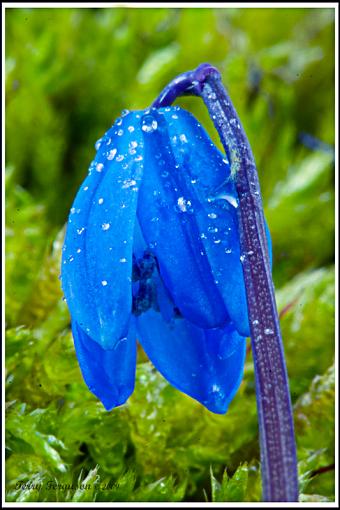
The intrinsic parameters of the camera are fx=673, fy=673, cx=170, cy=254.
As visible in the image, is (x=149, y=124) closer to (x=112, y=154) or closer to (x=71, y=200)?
(x=112, y=154)

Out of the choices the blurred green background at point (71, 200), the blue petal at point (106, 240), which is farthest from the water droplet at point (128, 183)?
the blurred green background at point (71, 200)

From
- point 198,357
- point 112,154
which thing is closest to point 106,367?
point 198,357

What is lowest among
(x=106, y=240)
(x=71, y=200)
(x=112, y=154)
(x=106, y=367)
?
(x=106, y=367)

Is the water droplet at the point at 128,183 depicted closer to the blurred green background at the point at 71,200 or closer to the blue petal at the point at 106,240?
the blue petal at the point at 106,240

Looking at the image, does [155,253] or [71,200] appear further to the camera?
[71,200]

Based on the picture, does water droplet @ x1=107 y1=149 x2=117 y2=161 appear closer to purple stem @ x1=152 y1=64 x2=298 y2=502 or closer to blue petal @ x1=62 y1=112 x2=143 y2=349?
blue petal @ x1=62 y1=112 x2=143 y2=349

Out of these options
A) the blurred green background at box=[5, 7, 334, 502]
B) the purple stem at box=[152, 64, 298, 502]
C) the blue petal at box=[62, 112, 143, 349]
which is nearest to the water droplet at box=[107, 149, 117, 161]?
the blue petal at box=[62, 112, 143, 349]
